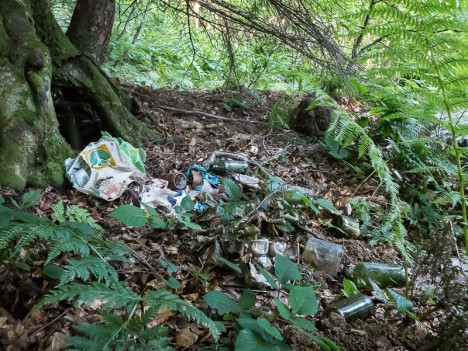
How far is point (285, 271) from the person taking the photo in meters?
1.47

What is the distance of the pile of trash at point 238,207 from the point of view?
199 centimetres

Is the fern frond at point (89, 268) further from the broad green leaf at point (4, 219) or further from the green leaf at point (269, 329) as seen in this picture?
→ the green leaf at point (269, 329)

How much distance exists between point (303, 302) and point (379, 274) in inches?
40.3

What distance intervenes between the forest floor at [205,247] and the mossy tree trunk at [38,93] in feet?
0.63

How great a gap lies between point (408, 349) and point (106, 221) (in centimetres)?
162

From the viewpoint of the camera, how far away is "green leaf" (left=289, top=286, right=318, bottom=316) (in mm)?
1285

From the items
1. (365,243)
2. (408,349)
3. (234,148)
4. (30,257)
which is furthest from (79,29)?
(408,349)

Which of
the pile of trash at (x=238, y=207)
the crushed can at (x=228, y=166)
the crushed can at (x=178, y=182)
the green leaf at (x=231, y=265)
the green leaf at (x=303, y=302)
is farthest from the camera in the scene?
the crushed can at (x=228, y=166)

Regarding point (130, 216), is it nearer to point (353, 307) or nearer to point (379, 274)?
point (353, 307)

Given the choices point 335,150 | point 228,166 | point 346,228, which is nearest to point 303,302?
point 346,228

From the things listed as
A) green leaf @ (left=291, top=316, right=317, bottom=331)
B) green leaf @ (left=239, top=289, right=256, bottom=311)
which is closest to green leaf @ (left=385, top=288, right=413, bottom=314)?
green leaf @ (left=291, top=316, right=317, bottom=331)

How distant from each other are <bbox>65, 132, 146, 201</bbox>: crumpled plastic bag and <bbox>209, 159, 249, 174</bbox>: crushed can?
1.78ft

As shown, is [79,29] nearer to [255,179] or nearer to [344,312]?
[255,179]

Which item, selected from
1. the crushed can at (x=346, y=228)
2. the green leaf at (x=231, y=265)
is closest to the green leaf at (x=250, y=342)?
the green leaf at (x=231, y=265)
